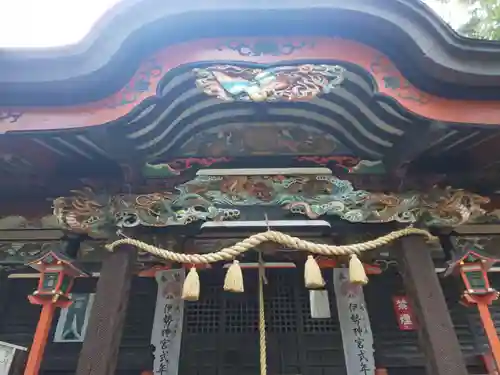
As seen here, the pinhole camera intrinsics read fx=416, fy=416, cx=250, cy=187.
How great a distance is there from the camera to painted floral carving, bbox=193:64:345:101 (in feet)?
13.3

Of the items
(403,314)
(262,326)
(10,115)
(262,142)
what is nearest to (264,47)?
(262,142)

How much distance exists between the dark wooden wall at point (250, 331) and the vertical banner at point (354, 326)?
286 mm

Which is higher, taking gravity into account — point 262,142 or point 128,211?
point 262,142

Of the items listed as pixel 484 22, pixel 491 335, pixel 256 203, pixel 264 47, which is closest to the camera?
pixel 491 335

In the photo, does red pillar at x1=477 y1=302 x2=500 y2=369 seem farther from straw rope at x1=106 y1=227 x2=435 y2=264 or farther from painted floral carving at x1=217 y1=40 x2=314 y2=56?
painted floral carving at x1=217 y1=40 x2=314 y2=56

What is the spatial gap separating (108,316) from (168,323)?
1.50 metres

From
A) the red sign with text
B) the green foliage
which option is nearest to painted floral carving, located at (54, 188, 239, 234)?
the red sign with text

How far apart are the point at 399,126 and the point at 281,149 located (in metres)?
1.34

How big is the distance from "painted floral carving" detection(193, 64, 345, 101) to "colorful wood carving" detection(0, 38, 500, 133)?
92mm

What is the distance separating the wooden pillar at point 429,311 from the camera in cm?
346

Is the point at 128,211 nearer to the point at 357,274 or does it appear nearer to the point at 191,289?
the point at 191,289

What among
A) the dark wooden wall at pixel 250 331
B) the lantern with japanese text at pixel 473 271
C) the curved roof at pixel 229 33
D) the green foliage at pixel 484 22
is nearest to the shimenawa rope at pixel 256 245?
the lantern with japanese text at pixel 473 271

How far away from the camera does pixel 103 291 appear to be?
3.83 meters

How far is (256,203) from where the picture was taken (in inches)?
172
